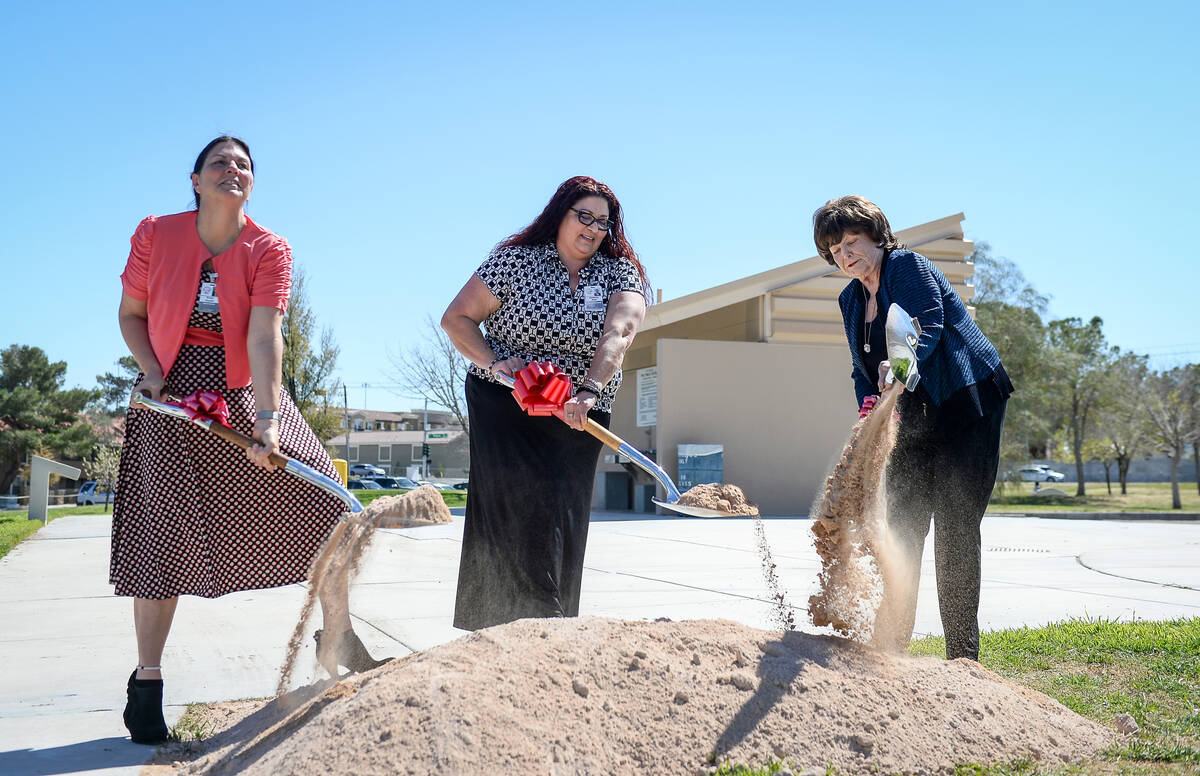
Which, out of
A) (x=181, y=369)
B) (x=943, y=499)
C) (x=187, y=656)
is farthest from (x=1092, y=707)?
(x=187, y=656)

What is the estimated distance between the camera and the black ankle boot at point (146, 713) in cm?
280

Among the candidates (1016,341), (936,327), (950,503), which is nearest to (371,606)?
(950,503)

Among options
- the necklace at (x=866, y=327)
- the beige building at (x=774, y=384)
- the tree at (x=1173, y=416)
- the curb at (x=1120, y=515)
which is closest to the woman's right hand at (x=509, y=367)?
the necklace at (x=866, y=327)

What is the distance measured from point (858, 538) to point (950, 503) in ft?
1.96

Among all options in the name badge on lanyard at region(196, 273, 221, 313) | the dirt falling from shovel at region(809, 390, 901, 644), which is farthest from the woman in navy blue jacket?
the name badge on lanyard at region(196, 273, 221, 313)

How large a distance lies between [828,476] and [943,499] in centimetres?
63

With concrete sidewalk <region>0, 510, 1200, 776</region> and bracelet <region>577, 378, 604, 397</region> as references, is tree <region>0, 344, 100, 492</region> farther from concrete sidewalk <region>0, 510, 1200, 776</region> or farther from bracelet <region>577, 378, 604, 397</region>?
bracelet <region>577, 378, 604, 397</region>

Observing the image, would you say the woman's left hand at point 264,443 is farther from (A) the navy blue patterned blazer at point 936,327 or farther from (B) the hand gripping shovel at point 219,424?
(A) the navy blue patterned blazer at point 936,327

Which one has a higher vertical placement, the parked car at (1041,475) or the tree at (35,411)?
the tree at (35,411)

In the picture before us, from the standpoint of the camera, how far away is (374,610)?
17.6 ft

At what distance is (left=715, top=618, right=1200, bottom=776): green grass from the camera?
237cm

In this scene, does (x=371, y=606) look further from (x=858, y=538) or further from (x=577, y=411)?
(x=858, y=538)

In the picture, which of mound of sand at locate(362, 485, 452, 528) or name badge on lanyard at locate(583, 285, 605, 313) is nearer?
mound of sand at locate(362, 485, 452, 528)

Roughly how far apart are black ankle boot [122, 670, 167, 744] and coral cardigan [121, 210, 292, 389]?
3.07 feet
